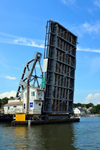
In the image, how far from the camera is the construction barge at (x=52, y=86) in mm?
34844

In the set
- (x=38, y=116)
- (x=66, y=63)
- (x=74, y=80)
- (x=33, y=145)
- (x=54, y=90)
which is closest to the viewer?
(x=33, y=145)

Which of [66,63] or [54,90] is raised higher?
[66,63]

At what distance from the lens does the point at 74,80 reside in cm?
4350

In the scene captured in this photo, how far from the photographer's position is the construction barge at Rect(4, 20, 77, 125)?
3484 cm

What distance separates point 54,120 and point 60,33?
17.7 metres

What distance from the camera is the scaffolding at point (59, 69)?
119ft

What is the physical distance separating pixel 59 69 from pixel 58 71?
548 mm

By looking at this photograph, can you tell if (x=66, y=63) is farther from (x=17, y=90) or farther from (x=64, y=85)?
(x=17, y=90)

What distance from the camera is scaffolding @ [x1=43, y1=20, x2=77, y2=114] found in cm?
3628

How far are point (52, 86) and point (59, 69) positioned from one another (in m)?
4.28

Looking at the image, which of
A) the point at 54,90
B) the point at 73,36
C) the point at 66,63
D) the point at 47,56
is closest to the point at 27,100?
the point at 54,90

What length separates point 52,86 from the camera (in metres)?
36.2

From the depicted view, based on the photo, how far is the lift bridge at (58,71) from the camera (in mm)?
36266

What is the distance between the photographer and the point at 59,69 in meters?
38.4
